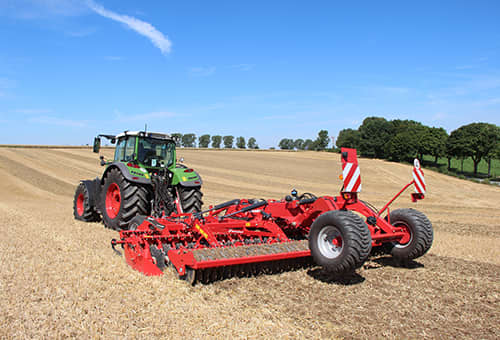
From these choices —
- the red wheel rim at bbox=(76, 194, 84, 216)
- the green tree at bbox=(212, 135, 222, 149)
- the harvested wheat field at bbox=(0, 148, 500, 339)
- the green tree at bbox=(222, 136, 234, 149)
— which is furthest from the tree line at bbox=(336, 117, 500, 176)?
the green tree at bbox=(212, 135, 222, 149)

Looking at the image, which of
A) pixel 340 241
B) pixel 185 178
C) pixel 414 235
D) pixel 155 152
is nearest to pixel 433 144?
pixel 155 152

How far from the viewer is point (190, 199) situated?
776 centimetres

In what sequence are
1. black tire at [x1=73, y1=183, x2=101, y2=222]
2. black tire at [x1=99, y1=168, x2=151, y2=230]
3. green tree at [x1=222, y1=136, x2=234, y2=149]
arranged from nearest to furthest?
1. black tire at [x1=99, y1=168, x2=151, y2=230]
2. black tire at [x1=73, y1=183, x2=101, y2=222]
3. green tree at [x1=222, y1=136, x2=234, y2=149]

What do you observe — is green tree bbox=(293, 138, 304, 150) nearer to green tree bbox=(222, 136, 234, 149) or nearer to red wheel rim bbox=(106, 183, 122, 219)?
green tree bbox=(222, 136, 234, 149)

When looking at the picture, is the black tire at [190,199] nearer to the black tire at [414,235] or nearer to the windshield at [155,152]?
the windshield at [155,152]

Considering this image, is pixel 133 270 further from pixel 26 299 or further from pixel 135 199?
pixel 135 199

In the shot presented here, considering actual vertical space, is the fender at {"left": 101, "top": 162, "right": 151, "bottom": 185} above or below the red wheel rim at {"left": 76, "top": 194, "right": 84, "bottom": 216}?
above

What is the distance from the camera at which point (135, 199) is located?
716cm

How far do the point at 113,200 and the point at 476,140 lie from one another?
1893 inches

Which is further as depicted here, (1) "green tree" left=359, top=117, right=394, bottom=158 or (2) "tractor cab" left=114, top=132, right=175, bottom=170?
(1) "green tree" left=359, top=117, right=394, bottom=158

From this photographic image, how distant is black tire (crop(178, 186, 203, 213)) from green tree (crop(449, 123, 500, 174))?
154 feet

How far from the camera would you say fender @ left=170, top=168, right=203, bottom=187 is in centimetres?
773

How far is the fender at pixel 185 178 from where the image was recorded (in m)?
7.73

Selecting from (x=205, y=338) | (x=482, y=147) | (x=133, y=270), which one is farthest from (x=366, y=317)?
(x=482, y=147)
